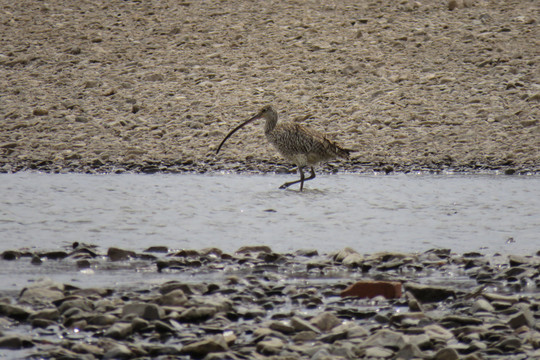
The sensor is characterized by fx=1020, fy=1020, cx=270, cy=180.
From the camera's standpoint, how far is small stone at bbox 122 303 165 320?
243 inches

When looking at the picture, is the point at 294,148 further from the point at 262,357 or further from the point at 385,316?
the point at 262,357

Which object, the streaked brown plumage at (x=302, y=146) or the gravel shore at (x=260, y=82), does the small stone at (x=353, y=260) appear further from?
the gravel shore at (x=260, y=82)

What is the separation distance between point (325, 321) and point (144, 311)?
1.10 metres

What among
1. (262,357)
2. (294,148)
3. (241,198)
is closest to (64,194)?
(241,198)

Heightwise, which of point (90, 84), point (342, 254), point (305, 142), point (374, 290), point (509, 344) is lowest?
point (90, 84)

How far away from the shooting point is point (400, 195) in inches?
495

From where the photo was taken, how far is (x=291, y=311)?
21.3ft

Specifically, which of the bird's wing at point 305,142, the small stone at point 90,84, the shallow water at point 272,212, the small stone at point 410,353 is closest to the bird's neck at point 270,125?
the bird's wing at point 305,142

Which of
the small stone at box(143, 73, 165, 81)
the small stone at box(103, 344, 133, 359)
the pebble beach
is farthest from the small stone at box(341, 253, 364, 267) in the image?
the small stone at box(143, 73, 165, 81)

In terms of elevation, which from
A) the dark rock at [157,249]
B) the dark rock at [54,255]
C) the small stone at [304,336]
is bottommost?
the dark rock at [157,249]

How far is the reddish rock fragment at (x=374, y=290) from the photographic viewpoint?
22.8 feet

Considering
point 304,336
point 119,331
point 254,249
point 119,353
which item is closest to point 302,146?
point 254,249

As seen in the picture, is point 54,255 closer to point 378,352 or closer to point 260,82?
point 378,352

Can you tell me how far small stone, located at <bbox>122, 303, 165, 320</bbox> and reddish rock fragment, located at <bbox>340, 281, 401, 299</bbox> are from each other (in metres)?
1.44
